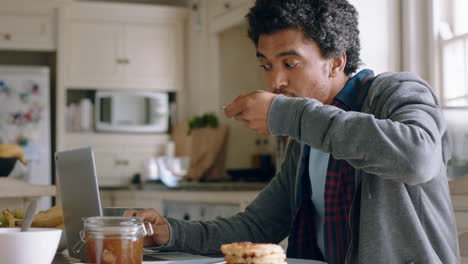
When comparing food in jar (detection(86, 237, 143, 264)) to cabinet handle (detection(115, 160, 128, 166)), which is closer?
food in jar (detection(86, 237, 143, 264))

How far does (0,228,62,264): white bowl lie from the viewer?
962 millimetres

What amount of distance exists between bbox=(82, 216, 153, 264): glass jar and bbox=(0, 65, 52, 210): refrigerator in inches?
153

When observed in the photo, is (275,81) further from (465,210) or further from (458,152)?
(458,152)

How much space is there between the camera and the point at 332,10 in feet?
4.87

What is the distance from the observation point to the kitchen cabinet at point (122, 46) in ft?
16.3

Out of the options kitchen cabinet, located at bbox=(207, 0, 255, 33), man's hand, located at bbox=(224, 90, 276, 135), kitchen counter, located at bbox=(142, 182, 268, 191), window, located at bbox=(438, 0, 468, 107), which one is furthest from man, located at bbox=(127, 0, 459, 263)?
kitchen cabinet, located at bbox=(207, 0, 255, 33)

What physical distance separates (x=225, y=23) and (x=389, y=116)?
332 cm

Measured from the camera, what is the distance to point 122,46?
5.09m

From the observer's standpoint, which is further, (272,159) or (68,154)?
(272,159)

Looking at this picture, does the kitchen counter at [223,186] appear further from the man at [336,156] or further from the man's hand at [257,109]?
the man's hand at [257,109]

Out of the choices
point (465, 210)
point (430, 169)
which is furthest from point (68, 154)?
point (465, 210)

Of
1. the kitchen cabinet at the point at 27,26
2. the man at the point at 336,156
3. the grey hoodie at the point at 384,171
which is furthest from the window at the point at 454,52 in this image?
the kitchen cabinet at the point at 27,26

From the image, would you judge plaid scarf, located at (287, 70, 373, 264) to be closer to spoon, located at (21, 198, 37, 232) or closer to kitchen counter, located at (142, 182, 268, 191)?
spoon, located at (21, 198, 37, 232)

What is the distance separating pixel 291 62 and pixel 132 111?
12.4 ft
